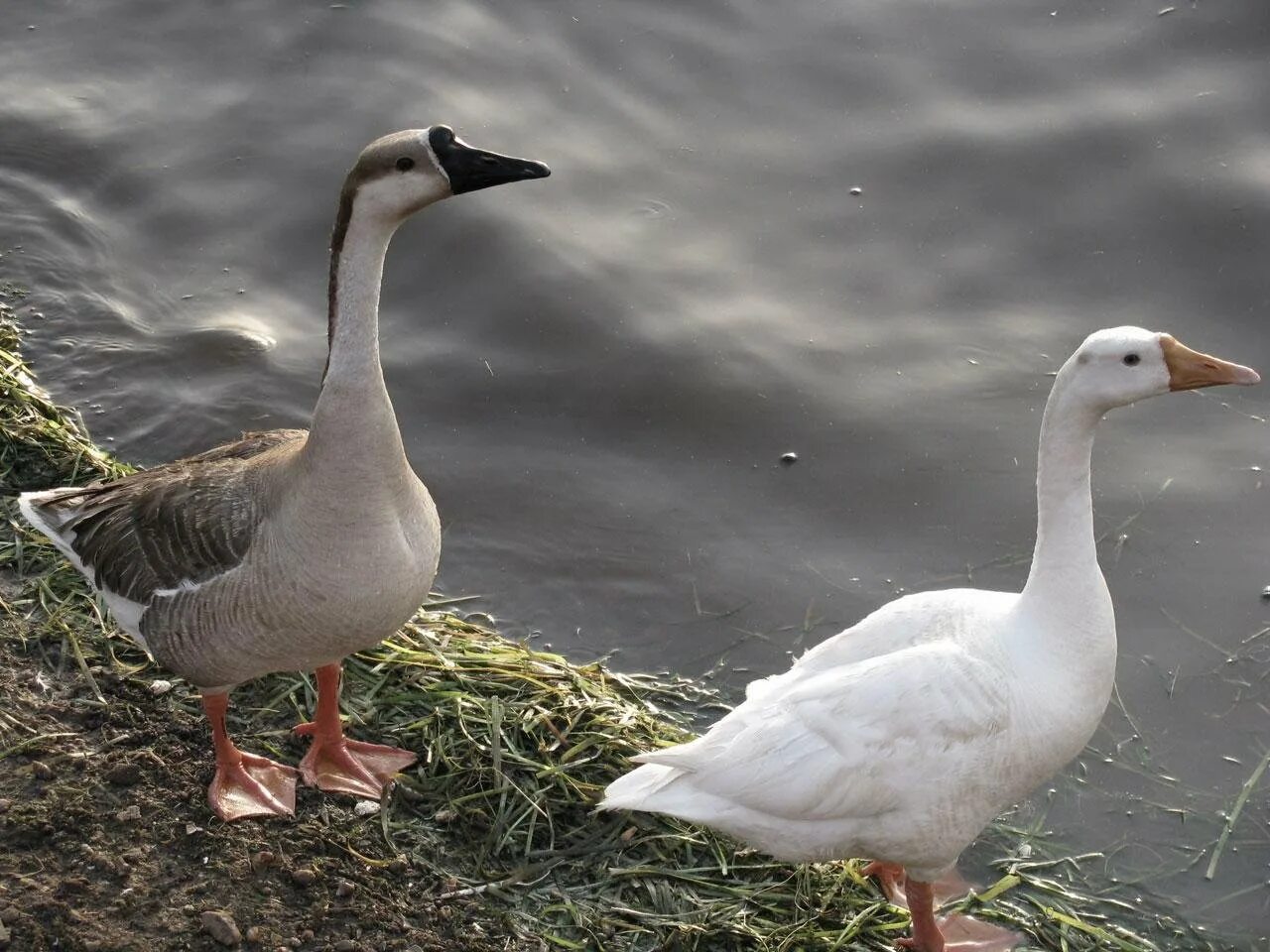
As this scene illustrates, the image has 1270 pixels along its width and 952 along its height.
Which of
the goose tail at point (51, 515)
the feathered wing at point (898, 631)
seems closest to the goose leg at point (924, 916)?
the feathered wing at point (898, 631)

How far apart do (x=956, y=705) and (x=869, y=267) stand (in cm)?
444

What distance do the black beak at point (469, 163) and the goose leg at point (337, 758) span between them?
1.93m

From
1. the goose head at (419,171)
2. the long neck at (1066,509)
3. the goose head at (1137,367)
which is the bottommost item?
the long neck at (1066,509)

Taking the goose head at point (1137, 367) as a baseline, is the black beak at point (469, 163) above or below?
above

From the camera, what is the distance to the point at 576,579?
23.6 ft

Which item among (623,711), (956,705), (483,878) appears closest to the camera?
(956,705)

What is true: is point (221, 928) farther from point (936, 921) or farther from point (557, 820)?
point (936, 921)

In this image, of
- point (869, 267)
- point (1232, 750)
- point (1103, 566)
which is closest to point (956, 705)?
point (1232, 750)

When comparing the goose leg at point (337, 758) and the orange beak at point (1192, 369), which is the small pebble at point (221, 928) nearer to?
the goose leg at point (337, 758)

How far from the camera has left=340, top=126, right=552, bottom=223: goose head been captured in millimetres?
4758

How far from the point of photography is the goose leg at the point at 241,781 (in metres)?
5.23

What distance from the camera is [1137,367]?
470 cm

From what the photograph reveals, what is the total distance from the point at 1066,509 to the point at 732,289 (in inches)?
159

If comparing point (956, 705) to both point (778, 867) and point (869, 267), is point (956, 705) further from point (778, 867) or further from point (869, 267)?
point (869, 267)
